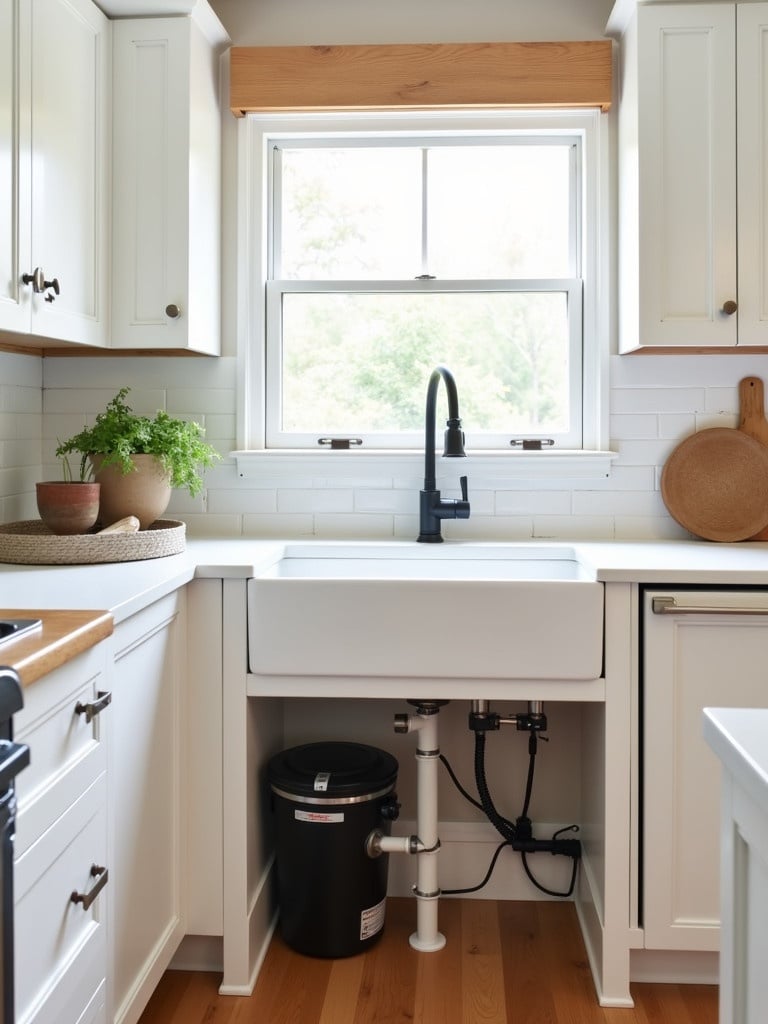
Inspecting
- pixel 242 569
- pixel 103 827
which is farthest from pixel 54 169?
pixel 103 827

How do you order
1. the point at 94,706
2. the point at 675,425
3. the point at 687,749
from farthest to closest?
the point at 675,425, the point at 687,749, the point at 94,706

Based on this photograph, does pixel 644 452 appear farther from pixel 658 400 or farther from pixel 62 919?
pixel 62 919

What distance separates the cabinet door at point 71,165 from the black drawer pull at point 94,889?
3.83 feet

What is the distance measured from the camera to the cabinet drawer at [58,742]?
126 cm

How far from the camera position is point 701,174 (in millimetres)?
2479

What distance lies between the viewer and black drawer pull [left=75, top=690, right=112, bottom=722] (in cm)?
147

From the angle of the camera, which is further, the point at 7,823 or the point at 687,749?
the point at 687,749

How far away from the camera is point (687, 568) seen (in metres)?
2.12

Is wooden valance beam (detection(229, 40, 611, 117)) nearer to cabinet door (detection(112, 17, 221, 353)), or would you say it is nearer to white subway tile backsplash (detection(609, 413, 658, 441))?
cabinet door (detection(112, 17, 221, 353))

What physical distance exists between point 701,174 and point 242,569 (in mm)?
1550

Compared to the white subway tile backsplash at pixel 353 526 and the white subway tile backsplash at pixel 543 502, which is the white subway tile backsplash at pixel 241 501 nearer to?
the white subway tile backsplash at pixel 353 526

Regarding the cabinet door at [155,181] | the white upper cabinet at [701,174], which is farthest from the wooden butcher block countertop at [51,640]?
the white upper cabinet at [701,174]

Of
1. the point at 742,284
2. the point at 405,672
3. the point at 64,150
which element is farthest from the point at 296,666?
the point at 742,284

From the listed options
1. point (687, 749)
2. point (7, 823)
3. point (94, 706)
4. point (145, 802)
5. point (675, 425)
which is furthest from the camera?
point (675, 425)
